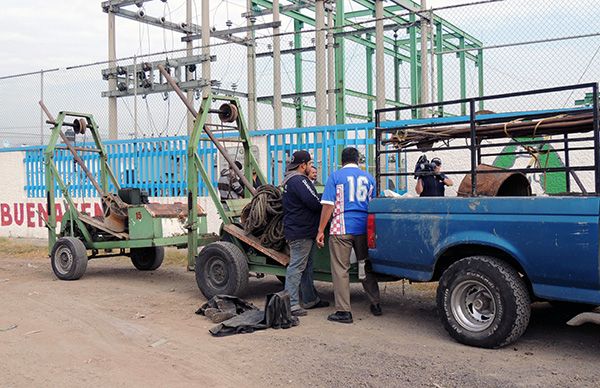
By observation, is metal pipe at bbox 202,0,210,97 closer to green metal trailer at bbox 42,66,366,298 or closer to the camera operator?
green metal trailer at bbox 42,66,366,298

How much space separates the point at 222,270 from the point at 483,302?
3391mm

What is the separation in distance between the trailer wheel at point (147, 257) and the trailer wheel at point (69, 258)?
117 cm

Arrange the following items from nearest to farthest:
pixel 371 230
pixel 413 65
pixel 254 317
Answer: pixel 371 230 < pixel 254 317 < pixel 413 65

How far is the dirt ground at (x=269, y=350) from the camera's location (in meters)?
4.84

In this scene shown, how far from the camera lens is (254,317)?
6.59 m

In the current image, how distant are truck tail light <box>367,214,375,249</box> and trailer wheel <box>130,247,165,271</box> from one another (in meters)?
5.24

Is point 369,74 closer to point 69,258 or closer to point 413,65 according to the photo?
point 413,65

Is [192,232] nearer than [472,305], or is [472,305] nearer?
[472,305]

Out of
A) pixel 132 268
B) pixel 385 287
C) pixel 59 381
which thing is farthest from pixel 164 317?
pixel 132 268

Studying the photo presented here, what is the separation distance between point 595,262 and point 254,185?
5.45m

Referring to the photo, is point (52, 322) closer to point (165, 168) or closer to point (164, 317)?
point (164, 317)

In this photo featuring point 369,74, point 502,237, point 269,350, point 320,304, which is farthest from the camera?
point 369,74

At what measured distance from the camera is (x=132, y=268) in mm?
11297

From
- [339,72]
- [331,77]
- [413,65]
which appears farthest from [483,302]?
[413,65]
